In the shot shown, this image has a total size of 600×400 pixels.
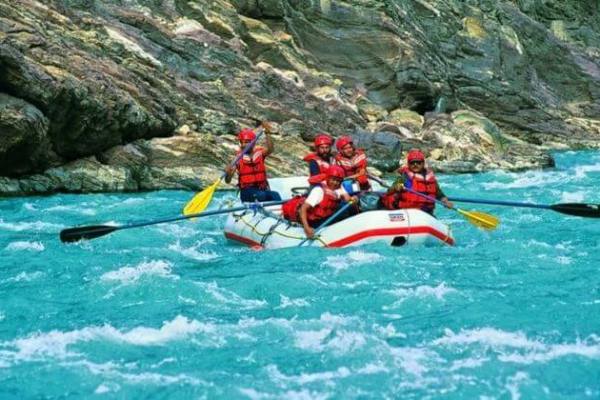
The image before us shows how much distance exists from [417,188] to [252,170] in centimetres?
275

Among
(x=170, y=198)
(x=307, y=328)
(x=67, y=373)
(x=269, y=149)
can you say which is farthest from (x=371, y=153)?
(x=67, y=373)

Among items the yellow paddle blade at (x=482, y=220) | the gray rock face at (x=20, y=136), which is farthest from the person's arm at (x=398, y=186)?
the gray rock face at (x=20, y=136)

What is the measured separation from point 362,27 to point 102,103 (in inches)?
598

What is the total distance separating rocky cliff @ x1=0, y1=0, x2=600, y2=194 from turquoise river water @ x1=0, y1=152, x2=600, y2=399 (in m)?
4.18

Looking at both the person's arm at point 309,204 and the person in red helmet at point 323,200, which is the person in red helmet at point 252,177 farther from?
the person's arm at point 309,204

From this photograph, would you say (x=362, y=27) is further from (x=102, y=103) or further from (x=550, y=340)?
(x=550, y=340)

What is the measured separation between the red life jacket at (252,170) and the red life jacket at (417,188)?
2.48 meters

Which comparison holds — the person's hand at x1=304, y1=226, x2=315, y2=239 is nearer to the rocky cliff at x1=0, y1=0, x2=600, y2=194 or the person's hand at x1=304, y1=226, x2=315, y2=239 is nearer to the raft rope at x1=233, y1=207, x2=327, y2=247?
the raft rope at x1=233, y1=207, x2=327, y2=247

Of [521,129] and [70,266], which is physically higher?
[70,266]

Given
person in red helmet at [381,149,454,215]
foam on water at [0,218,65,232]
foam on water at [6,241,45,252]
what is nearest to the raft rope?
person in red helmet at [381,149,454,215]

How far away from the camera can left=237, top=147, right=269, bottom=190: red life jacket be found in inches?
481

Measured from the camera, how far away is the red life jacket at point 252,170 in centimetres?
1223

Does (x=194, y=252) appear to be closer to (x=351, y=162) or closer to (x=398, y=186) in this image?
(x=398, y=186)

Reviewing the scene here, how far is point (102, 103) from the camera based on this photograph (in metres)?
15.8
